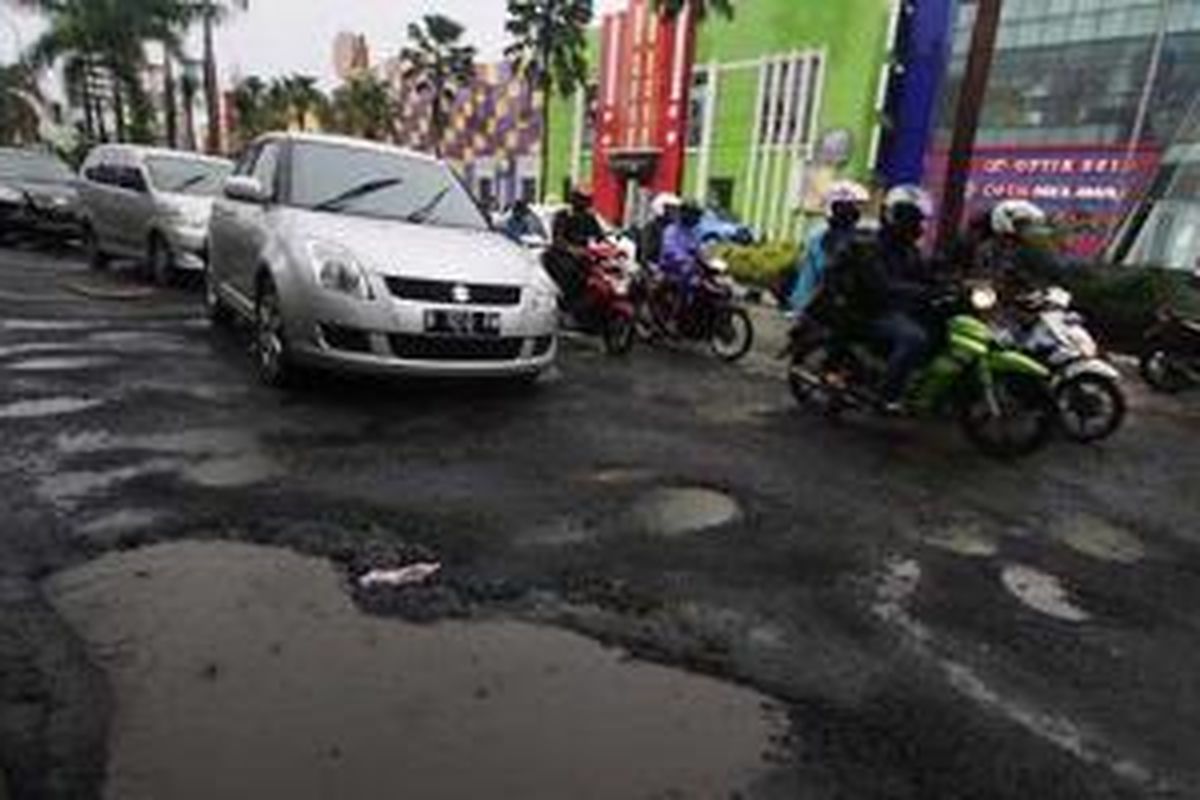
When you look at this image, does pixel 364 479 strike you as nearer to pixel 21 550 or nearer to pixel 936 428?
pixel 21 550

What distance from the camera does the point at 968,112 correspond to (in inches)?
601

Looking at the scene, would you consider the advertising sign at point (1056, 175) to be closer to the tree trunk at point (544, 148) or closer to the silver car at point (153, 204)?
the tree trunk at point (544, 148)

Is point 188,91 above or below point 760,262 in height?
above

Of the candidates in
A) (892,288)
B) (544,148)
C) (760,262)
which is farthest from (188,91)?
(892,288)

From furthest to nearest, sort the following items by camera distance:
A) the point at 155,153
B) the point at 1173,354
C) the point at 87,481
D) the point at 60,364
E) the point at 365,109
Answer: the point at 365,109, the point at 155,153, the point at 1173,354, the point at 60,364, the point at 87,481

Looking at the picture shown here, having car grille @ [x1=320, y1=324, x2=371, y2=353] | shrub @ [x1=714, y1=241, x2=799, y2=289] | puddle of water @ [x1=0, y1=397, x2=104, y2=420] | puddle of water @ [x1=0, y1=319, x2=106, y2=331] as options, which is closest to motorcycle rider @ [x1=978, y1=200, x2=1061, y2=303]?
car grille @ [x1=320, y1=324, x2=371, y2=353]

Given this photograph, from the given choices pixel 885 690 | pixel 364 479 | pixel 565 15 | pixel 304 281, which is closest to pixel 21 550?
pixel 364 479

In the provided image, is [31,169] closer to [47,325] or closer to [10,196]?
[10,196]

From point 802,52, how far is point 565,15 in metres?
11.3

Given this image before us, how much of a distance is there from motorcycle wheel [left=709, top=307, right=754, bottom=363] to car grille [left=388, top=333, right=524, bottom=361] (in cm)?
415

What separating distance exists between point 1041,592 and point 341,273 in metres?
4.68

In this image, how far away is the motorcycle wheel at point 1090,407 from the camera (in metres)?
8.38

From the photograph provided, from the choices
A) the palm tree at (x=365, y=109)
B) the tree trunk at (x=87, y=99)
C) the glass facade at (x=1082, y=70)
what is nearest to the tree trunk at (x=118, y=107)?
the tree trunk at (x=87, y=99)

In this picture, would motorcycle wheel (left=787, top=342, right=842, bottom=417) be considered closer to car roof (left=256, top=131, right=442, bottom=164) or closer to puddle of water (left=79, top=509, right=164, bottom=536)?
car roof (left=256, top=131, right=442, bottom=164)
